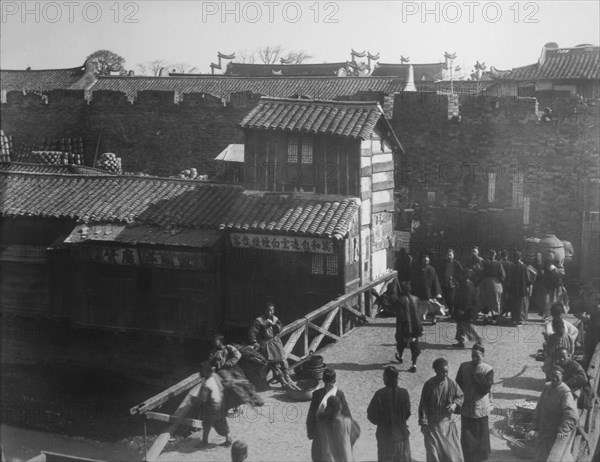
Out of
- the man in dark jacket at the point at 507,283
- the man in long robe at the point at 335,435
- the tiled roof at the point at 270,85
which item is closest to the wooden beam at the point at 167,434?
the man in long robe at the point at 335,435

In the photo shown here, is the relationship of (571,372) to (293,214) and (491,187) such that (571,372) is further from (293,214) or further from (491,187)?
(491,187)

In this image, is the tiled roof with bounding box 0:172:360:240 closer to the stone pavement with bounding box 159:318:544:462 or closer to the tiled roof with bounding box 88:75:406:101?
the stone pavement with bounding box 159:318:544:462

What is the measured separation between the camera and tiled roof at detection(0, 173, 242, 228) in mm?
17000

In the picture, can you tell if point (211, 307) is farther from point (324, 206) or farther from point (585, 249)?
point (585, 249)

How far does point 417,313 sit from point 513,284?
145 inches

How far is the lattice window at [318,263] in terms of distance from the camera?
15672 mm

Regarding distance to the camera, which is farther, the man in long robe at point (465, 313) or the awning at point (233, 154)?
the awning at point (233, 154)

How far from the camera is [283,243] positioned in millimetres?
15766

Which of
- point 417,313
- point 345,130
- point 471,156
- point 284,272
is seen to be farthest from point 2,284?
point 471,156

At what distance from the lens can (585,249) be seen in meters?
20.6

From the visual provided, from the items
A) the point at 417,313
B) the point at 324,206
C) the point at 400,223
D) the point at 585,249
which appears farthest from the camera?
the point at 400,223

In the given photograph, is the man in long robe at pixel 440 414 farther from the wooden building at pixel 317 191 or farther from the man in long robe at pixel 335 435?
the wooden building at pixel 317 191

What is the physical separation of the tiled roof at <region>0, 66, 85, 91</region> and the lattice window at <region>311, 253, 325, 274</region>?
24.8 metres

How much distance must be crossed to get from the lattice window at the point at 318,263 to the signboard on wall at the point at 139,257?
7.56ft
